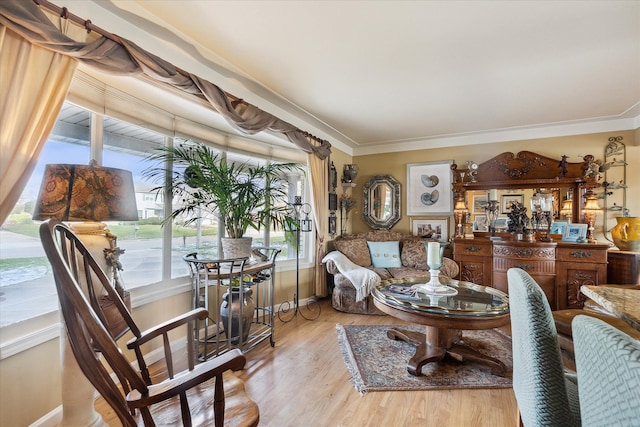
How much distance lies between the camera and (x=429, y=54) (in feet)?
7.24

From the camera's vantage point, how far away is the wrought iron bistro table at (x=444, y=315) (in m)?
1.92

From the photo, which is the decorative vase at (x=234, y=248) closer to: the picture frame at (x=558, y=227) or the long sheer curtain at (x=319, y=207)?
the long sheer curtain at (x=319, y=207)

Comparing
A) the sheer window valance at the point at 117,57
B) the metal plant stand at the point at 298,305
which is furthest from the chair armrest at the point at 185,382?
the metal plant stand at the point at 298,305

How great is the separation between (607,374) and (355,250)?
3.68 meters

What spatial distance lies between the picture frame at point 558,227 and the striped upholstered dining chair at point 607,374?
13.4 ft

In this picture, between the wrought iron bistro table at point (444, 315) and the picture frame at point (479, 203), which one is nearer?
the wrought iron bistro table at point (444, 315)

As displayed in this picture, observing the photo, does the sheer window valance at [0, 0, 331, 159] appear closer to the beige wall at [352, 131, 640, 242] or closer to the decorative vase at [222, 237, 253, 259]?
the decorative vase at [222, 237, 253, 259]

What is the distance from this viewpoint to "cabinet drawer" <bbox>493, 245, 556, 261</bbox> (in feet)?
10.9

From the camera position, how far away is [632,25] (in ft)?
6.14

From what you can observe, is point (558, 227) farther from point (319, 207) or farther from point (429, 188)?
point (319, 207)

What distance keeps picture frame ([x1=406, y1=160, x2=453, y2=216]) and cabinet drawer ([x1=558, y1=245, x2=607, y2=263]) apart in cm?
147

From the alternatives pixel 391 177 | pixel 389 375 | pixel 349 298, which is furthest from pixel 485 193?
pixel 389 375

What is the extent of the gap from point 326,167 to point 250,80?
68.8 inches

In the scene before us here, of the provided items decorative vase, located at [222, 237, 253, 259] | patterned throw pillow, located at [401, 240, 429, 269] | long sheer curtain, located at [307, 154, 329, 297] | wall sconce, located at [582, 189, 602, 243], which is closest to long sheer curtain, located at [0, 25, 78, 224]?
decorative vase, located at [222, 237, 253, 259]
